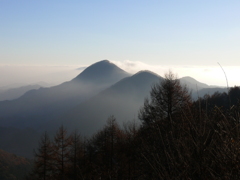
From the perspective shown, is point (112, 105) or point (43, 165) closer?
point (43, 165)

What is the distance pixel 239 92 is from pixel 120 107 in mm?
87854

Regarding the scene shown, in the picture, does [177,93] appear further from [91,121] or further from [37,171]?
[91,121]

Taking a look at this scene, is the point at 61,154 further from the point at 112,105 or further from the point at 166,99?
the point at 112,105

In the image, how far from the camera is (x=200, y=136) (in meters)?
4.07

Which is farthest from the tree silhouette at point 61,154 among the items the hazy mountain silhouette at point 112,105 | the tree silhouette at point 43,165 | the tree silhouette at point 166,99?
the hazy mountain silhouette at point 112,105

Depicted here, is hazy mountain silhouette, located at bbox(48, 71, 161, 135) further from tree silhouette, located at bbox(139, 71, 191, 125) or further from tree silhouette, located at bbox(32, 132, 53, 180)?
tree silhouette, located at bbox(139, 71, 191, 125)

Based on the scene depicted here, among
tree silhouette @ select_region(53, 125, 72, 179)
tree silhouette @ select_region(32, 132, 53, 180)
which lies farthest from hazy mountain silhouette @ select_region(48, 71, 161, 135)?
tree silhouette @ select_region(32, 132, 53, 180)

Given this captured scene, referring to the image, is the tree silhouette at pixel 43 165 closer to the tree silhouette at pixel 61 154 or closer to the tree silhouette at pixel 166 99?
the tree silhouette at pixel 61 154

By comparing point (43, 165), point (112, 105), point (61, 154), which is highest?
point (61, 154)

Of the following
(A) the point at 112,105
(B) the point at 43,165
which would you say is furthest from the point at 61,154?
(A) the point at 112,105

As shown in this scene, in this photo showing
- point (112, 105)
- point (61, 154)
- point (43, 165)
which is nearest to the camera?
point (43, 165)

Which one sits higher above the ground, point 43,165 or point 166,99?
point 166,99

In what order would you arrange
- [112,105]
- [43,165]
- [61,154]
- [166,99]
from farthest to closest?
[112,105] < [61,154] < [43,165] < [166,99]

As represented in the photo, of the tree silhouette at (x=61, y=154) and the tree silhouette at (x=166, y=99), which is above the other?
→ the tree silhouette at (x=166, y=99)
